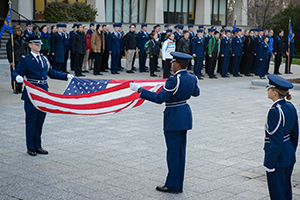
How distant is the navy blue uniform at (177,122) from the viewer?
557cm

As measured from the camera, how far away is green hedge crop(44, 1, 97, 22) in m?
29.0

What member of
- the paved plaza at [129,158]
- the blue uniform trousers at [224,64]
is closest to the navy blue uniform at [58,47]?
the paved plaza at [129,158]

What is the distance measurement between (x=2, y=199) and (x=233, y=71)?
17.2 metres

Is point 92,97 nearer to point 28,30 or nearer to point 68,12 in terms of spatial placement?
point 28,30

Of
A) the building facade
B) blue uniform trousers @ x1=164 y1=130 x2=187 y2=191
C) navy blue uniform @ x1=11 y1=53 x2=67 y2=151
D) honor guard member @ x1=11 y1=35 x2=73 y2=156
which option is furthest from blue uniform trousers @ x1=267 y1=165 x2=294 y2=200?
the building facade

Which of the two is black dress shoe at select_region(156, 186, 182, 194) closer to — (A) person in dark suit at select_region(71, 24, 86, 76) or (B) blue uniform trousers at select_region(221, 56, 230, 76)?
(A) person in dark suit at select_region(71, 24, 86, 76)

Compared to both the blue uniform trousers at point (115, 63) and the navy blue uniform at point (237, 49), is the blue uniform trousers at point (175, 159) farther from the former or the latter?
the navy blue uniform at point (237, 49)

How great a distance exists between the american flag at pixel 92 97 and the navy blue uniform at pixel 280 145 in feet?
8.26

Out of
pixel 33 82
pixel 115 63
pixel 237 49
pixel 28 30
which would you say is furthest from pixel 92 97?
pixel 237 49

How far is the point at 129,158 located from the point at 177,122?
1902 millimetres

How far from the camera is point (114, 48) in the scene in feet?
64.0

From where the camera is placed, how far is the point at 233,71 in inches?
832

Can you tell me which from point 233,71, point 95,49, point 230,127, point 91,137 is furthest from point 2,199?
point 233,71

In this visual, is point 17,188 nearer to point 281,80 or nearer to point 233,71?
point 281,80
